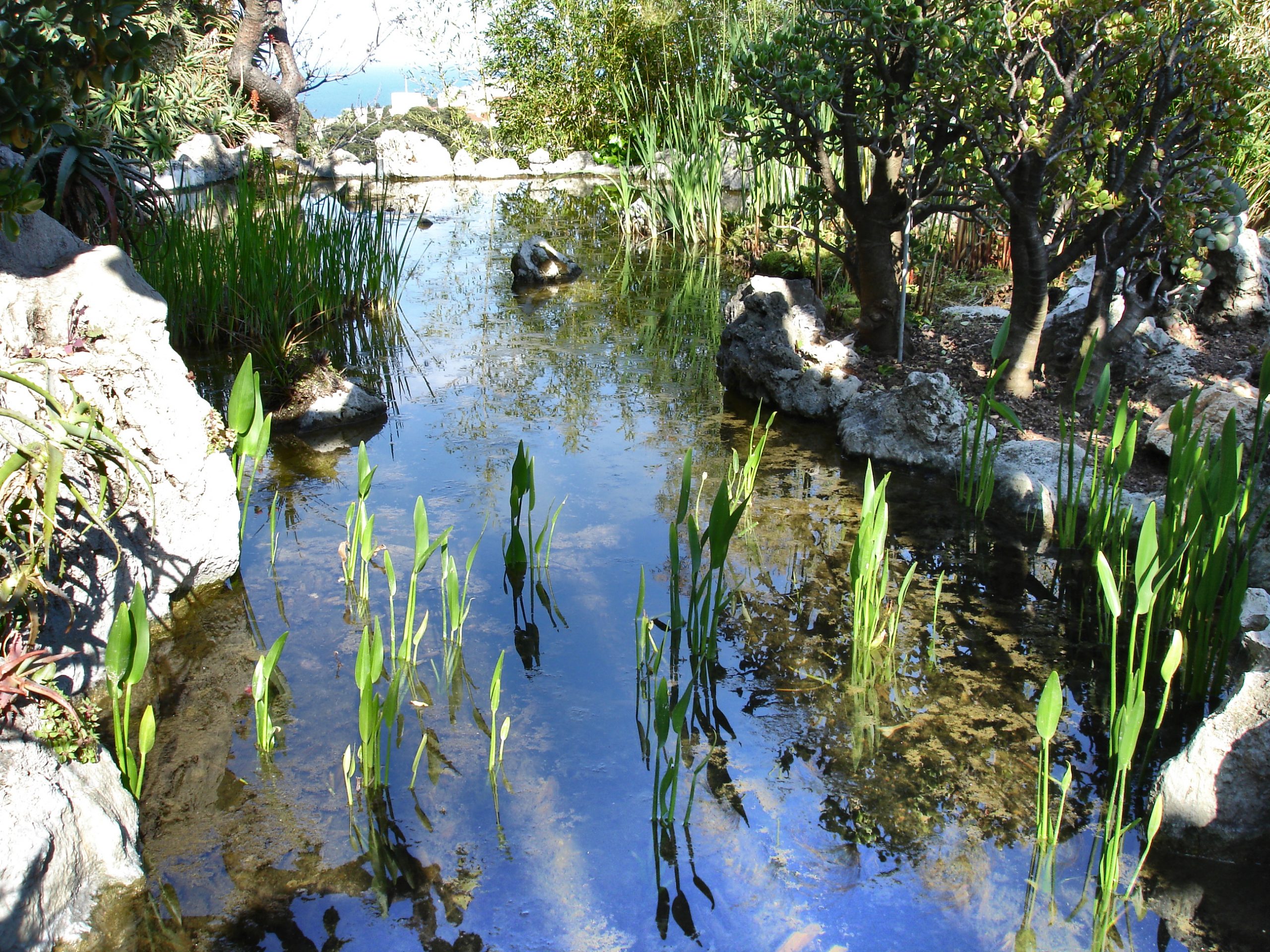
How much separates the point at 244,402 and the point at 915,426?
3143 millimetres

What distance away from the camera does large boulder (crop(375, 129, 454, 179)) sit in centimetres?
1709

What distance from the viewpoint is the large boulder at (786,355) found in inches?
216

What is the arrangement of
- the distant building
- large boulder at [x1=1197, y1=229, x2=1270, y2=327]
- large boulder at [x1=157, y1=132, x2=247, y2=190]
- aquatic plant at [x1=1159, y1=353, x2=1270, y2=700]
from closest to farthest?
1. aquatic plant at [x1=1159, y1=353, x2=1270, y2=700]
2. large boulder at [x1=1197, y1=229, x2=1270, y2=327]
3. large boulder at [x1=157, y1=132, x2=247, y2=190]
4. the distant building

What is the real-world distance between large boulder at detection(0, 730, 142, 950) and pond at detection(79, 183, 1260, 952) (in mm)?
80

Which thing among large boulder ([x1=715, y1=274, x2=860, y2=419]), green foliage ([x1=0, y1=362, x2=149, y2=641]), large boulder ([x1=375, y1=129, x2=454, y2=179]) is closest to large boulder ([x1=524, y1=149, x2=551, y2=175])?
large boulder ([x1=375, y1=129, x2=454, y2=179])

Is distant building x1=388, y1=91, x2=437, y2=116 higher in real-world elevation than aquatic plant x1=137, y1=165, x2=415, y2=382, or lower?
higher

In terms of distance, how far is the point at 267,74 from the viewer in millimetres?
16734

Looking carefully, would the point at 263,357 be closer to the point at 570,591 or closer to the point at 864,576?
the point at 570,591

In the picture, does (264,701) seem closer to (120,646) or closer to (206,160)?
(120,646)

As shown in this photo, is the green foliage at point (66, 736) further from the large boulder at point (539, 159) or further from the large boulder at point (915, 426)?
the large boulder at point (539, 159)

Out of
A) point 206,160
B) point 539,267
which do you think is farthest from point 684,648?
point 206,160

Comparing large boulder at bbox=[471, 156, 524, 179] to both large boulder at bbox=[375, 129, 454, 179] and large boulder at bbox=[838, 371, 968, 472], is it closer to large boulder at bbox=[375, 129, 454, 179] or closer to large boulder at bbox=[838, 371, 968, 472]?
large boulder at bbox=[375, 129, 454, 179]

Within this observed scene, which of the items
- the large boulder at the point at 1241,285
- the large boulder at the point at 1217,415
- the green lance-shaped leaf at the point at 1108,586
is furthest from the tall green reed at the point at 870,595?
the large boulder at the point at 1241,285

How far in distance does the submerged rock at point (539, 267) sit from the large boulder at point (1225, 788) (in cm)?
716
